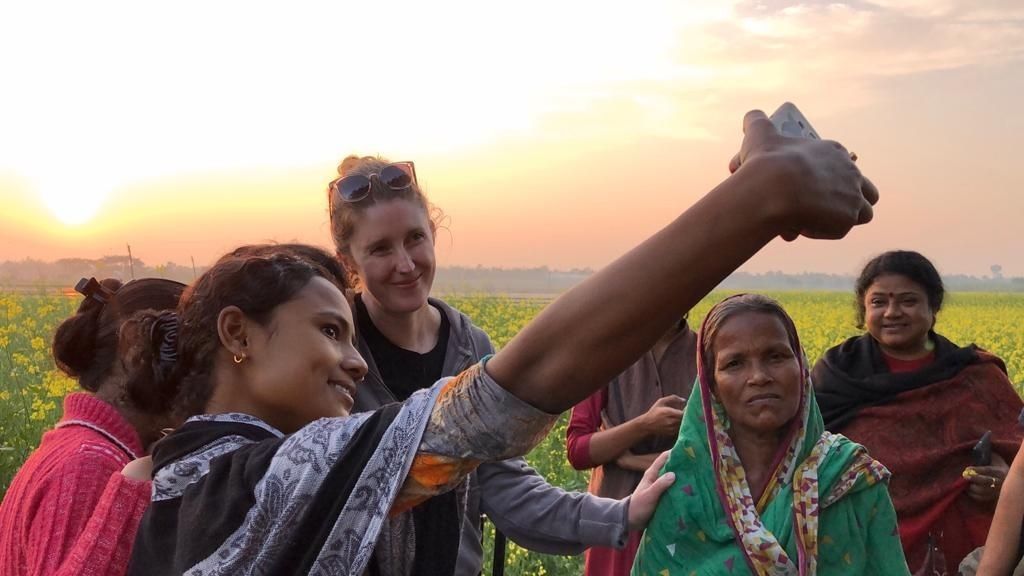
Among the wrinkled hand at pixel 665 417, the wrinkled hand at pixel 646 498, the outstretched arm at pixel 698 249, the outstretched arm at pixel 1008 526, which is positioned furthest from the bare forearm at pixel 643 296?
the outstretched arm at pixel 1008 526

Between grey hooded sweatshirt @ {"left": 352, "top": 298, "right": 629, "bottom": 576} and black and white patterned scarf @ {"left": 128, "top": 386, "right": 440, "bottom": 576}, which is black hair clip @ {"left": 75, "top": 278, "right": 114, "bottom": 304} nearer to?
grey hooded sweatshirt @ {"left": 352, "top": 298, "right": 629, "bottom": 576}

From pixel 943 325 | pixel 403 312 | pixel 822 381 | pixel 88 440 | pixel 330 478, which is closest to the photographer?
pixel 330 478

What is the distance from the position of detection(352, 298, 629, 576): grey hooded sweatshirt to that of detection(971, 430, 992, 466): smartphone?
6.42 feet

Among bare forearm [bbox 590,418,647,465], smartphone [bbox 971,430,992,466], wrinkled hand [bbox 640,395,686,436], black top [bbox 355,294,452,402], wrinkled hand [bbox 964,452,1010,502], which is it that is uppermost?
black top [bbox 355,294,452,402]

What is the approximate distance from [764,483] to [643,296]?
6.06ft

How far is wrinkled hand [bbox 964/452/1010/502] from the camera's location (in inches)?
140

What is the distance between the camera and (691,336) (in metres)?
3.53

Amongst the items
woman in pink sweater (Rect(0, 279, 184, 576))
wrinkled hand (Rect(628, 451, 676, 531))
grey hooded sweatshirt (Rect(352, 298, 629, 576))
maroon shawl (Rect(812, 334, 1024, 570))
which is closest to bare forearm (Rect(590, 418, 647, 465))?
wrinkled hand (Rect(628, 451, 676, 531))

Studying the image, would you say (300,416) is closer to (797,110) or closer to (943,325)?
(797,110)

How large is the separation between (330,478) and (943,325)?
2266cm

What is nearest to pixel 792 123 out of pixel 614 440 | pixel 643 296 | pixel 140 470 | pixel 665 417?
pixel 643 296

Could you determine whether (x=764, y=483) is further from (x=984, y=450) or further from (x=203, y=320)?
(x=203, y=320)

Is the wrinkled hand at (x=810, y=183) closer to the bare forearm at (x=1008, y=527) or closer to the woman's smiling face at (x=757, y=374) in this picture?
the woman's smiling face at (x=757, y=374)

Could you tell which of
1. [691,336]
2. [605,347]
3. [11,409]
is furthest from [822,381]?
[11,409]
